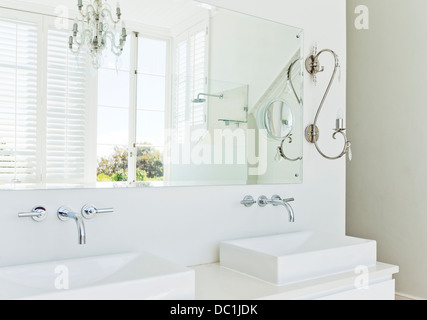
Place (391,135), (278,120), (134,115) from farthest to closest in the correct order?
(391,135)
(278,120)
(134,115)

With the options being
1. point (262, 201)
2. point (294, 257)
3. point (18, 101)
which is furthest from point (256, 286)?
point (18, 101)

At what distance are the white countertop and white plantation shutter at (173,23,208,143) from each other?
1.79ft

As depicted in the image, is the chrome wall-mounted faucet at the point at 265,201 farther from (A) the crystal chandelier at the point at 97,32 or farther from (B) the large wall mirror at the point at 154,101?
(A) the crystal chandelier at the point at 97,32

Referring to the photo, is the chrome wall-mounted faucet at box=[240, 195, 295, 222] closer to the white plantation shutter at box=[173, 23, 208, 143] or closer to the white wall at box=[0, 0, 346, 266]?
the white wall at box=[0, 0, 346, 266]

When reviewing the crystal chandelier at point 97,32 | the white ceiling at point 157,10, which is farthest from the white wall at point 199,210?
the crystal chandelier at point 97,32

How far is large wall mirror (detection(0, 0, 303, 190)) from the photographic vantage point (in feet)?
4.46

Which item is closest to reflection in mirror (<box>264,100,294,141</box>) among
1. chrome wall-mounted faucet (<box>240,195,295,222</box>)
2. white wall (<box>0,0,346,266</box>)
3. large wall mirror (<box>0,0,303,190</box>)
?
large wall mirror (<box>0,0,303,190</box>)

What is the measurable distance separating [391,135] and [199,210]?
1739 mm

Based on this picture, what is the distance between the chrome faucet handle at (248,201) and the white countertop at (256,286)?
0.31 m

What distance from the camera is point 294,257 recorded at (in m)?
1.46

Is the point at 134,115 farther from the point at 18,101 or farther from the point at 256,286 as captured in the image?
the point at 256,286

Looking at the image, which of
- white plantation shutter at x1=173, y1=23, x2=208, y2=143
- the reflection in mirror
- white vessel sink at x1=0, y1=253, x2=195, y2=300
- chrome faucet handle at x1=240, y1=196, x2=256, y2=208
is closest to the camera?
white vessel sink at x1=0, y1=253, x2=195, y2=300

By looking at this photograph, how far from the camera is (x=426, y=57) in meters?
2.62
